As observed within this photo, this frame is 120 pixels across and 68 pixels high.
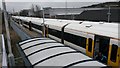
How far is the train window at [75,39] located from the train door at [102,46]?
5.36ft

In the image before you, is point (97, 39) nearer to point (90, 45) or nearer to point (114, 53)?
point (90, 45)

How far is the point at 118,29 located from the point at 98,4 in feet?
117

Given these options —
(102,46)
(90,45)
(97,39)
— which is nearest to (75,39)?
(90,45)

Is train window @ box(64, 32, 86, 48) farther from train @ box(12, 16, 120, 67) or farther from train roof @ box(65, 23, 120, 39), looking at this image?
train roof @ box(65, 23, 120, 39)

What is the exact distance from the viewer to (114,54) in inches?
349

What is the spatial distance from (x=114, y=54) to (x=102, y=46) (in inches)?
53.5

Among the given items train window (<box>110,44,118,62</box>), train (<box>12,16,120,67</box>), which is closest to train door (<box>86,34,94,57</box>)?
train (<box>12,16,120,67</box>)

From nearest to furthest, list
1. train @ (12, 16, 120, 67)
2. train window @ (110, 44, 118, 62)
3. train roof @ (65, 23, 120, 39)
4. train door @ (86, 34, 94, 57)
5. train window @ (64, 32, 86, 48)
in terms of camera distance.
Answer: train window @ (110, 44, 118, 62), train @ (12, 16, 120, 67), train roof @ (65, 23, 120, 39), train door @ (86, 34, 94, 57), train window @ (64, 32, 86, 48)

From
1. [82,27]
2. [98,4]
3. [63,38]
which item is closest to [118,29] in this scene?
[82,27]

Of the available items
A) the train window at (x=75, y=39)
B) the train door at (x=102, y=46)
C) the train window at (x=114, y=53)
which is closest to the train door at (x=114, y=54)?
the train window at (x=114, y=53)

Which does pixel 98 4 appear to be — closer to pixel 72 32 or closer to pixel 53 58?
pixel 72 32

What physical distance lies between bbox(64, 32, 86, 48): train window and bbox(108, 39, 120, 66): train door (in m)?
3.40

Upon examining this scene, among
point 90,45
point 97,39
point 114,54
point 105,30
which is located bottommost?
point 90,45

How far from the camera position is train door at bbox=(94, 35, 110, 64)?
974 centimetres
